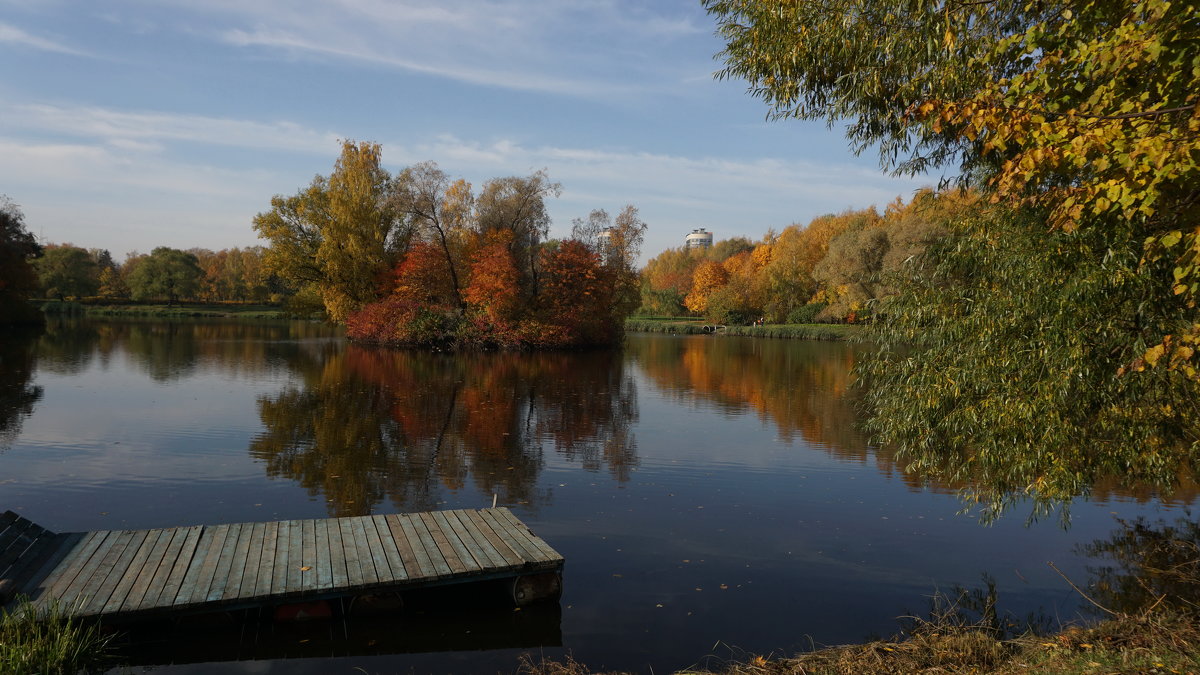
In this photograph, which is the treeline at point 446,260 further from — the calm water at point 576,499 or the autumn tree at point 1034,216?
the autumn tree at point 1034,216

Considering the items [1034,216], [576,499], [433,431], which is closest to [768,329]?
[433,431]

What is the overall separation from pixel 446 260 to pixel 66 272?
6432cm

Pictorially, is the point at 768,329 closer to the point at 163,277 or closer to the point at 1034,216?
the point at 1034,216

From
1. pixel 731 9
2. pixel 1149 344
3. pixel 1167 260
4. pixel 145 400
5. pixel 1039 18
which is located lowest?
pixel 145 400

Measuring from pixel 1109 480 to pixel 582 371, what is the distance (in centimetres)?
2242

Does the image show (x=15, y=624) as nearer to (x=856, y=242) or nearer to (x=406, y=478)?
(x=406, y=478)

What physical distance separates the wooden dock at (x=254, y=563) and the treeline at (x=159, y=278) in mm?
79631

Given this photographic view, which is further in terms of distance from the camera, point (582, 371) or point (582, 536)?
point (582, 371)

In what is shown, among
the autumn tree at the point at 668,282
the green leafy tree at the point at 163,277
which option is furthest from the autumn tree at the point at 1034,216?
the green leafy tree at the point at 163,277

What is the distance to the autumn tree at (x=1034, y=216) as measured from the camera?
526 centimetres

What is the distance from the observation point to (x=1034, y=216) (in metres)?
7.82

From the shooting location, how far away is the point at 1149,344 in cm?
684

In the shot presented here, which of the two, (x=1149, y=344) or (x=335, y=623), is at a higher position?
(x=1149, y=344)

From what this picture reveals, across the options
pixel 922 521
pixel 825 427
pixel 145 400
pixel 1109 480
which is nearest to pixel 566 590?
pixel 922 521
